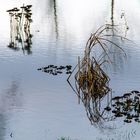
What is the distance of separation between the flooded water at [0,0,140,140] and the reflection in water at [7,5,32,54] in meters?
0.23

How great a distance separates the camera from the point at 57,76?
13.9m

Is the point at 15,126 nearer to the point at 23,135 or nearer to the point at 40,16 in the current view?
→ the point at 23,135

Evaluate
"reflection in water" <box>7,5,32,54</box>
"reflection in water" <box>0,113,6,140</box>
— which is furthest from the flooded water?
"reflection in water" <box>7,5,32,54</box>

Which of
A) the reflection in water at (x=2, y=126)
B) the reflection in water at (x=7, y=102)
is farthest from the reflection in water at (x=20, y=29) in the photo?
the reflection in water at (x=2, y=126)

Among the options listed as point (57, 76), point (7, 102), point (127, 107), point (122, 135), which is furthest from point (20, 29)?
point (122, 135)

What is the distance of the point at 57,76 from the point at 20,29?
22.4ft

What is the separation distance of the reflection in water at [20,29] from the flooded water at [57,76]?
23 cm

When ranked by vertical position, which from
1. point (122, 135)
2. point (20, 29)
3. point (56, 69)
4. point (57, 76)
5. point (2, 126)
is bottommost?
point (122, 135)

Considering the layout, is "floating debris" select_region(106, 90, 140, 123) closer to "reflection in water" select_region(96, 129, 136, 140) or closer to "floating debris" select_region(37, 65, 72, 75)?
"reflection in water" select_region(96, 129, 136, 140)

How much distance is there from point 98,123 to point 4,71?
4561 millimetres

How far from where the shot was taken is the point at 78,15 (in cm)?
2253

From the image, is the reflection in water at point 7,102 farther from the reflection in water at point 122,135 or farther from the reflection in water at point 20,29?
the reflection in water at point 20,29

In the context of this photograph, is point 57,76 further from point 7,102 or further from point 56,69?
point 7,102

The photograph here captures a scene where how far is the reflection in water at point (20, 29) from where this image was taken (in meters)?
17.9
